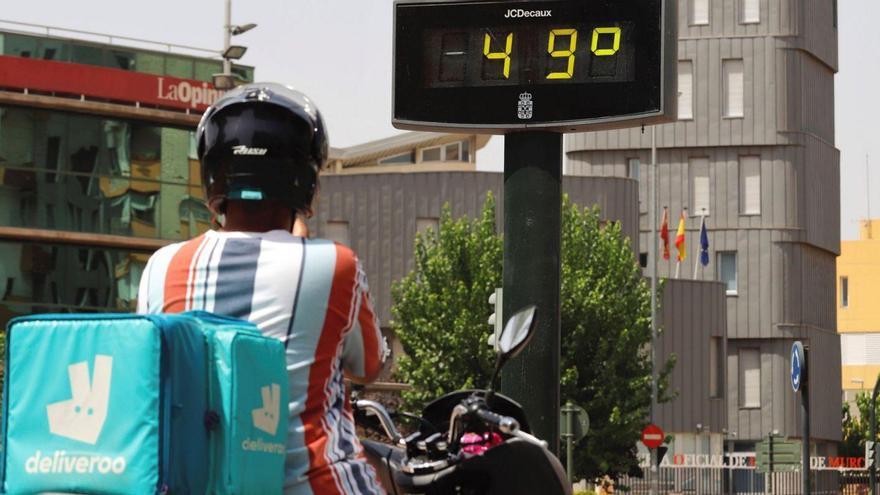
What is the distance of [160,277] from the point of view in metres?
4.31

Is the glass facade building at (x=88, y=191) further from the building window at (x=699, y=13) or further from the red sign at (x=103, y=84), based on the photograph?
the building window at (x=699, y=13)

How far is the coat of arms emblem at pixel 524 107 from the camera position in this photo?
14.3 meters

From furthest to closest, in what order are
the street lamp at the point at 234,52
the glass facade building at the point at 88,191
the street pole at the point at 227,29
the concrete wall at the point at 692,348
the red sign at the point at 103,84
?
the concrete wall at the point at 692,348
the red sign at the point at 103,84
the glass facade building at the point at 88,191
the street pole at the point at 227,29
the street lamp at the point at 234,52

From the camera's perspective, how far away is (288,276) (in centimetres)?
416

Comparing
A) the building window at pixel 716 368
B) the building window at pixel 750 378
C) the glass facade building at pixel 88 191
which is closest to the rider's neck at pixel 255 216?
the glass facade building at pixel 88 191

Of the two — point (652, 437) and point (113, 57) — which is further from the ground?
point (113, 57)

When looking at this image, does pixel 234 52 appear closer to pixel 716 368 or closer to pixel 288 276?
pixel 716 368

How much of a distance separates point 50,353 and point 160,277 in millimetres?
545

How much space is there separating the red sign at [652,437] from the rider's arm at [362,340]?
54264 mm

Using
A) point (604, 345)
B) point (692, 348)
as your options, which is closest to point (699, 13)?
point (692, 348)

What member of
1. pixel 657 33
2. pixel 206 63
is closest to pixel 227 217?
pixel 657 33

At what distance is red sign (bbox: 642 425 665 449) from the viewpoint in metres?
58.2

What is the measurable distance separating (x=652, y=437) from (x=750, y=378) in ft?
101

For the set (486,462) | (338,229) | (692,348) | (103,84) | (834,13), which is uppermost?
(834,13)
